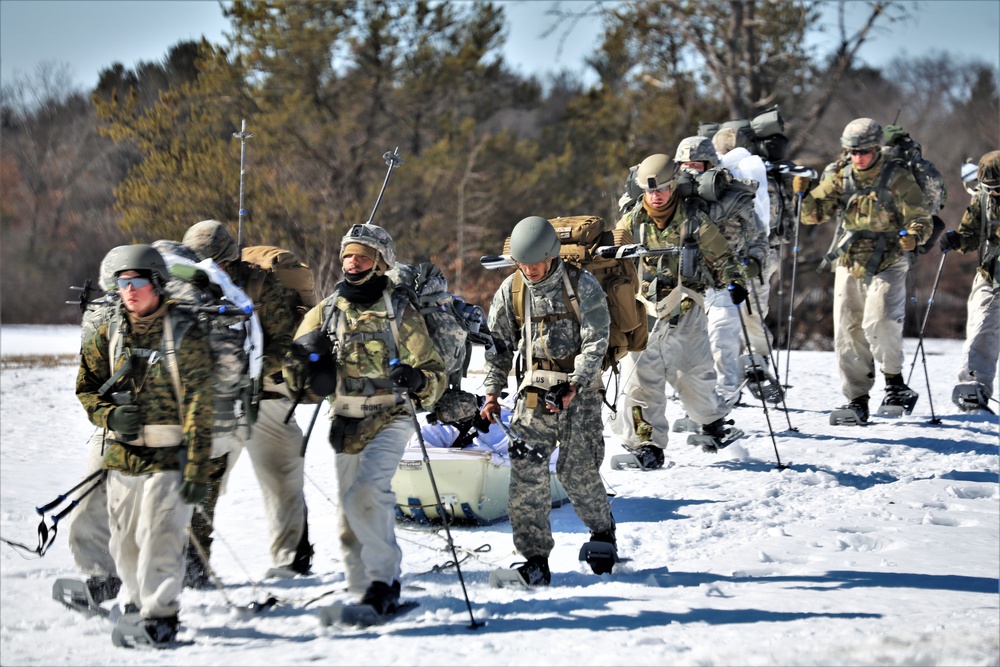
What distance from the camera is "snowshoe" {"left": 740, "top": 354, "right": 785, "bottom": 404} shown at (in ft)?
35.0

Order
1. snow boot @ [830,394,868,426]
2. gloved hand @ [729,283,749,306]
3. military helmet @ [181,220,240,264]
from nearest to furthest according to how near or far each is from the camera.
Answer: military helmet @ [181,220,240,264] < gloved hand @ [729,283,749,306] < snow boot @ [830,394,868,426]

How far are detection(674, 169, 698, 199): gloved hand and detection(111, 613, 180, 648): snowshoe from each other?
5.33 metres

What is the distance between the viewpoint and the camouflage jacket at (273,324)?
624 cm

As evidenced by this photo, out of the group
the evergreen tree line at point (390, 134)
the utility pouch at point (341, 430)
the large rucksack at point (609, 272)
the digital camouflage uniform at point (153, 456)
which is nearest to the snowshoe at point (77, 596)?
the digital camouflage uniform at point (153, 456)

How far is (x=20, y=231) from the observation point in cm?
3219

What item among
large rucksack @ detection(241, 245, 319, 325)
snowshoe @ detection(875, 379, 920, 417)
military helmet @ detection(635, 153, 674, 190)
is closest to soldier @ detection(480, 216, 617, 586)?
large rucksack @ detection(241, 245, 319, 325)

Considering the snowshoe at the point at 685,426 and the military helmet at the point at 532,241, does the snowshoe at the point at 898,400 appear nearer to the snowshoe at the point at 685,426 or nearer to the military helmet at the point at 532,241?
the snowshoe at the point at 685,426

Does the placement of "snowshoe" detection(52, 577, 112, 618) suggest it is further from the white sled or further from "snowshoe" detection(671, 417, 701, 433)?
"snowshoe" detection(671, 417, 701, 433)

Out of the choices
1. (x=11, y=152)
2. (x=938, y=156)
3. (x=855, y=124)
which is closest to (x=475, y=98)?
(x=11, y=152)

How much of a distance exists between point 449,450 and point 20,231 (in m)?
28.8

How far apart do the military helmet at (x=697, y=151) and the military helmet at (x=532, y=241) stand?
11.3 ft

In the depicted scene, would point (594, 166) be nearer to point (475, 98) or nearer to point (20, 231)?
point (475, 98)

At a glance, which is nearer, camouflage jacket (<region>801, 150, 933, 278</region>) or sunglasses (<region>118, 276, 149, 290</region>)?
sunglasses (<region>118, 276, 149, 290</region>)

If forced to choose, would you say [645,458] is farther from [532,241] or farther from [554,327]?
[532,241]
